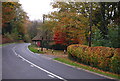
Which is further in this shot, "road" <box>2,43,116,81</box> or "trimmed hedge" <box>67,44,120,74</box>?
"trimmed hedge" <box>67,44,120,74</box>

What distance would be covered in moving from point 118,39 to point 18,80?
30.6 ft

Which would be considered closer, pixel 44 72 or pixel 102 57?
pixel 44 72

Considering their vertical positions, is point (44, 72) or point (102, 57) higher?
point (102, 57)

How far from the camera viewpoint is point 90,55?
17.0m

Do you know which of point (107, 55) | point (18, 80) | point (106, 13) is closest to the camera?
point (18, 80)

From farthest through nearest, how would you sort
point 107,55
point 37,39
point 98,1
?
point 37,39 → point 98,1 → point 107,55

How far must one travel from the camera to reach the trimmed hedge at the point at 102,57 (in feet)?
43.6

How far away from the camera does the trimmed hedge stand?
43.6 feet

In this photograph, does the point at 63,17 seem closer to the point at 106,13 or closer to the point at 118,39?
the point at 106,13

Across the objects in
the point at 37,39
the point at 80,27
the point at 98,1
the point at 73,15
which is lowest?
the point at 37,39

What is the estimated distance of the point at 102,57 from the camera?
14938 mm

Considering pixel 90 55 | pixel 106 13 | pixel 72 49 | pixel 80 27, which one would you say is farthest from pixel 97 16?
pixel 90 55

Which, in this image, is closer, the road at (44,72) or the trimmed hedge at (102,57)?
the road at (44,72)

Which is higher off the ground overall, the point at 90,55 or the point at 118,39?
the point at 118,39
